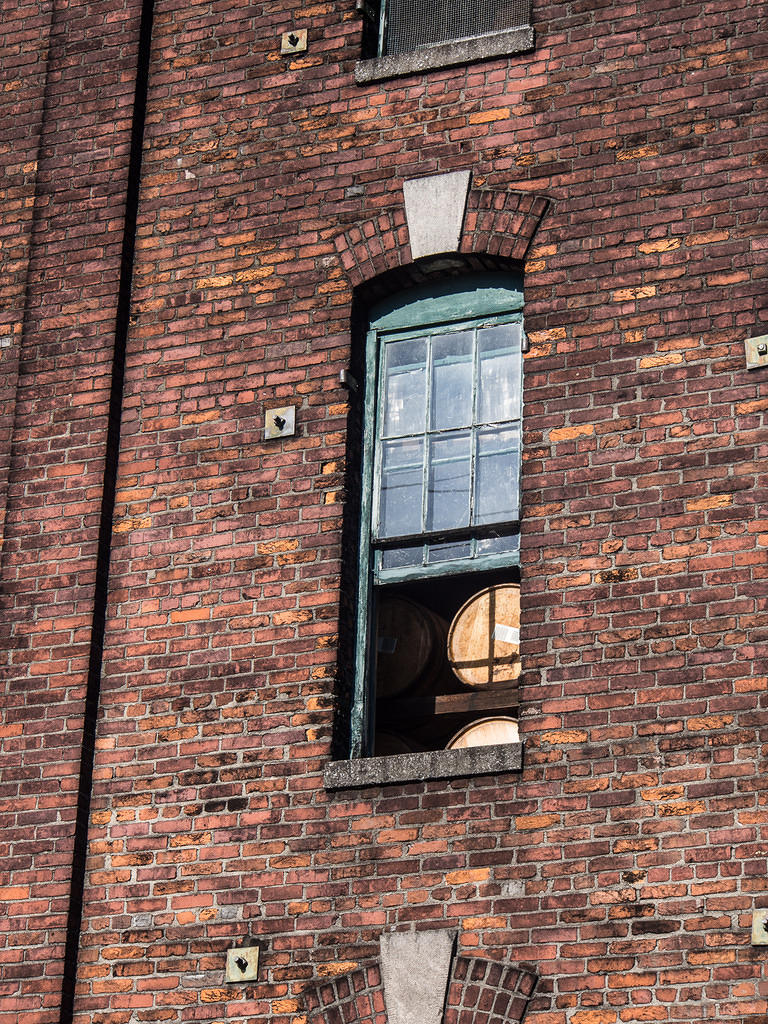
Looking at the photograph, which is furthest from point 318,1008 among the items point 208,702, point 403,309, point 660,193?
point 660,193

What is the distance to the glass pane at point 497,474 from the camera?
935cm

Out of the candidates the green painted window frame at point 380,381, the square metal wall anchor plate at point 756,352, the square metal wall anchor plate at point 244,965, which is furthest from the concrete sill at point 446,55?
the square metal wall anchor plate at point 244,965

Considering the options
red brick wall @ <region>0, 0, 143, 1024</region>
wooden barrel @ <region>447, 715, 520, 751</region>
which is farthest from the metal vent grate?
wooden barrel @ <region>447, 715, 520, 751</region>

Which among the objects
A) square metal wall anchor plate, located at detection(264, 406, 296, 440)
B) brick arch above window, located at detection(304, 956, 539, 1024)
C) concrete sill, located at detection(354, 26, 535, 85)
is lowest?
brick arch above window, located at detection(304, 956, 539, 1024)

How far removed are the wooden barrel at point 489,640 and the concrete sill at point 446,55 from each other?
2844mm

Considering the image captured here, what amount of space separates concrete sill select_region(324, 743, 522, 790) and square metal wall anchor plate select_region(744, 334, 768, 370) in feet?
6.75

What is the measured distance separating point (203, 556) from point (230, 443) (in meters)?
0.62

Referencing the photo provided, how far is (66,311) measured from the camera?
407 inches

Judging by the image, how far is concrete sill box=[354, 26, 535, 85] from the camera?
32.8ft

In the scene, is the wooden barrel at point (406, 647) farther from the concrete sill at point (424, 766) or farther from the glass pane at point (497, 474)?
the concrete sill at point (424, 766)

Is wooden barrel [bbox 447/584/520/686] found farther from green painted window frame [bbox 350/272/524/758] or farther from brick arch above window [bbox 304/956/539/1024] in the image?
brick arch above window [bbox 304/956/539/1024]

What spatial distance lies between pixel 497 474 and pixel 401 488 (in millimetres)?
508

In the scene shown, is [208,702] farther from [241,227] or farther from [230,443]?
[241,227]

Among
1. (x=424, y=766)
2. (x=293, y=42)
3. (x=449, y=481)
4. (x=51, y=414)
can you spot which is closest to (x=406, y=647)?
(x=449, y=481)
